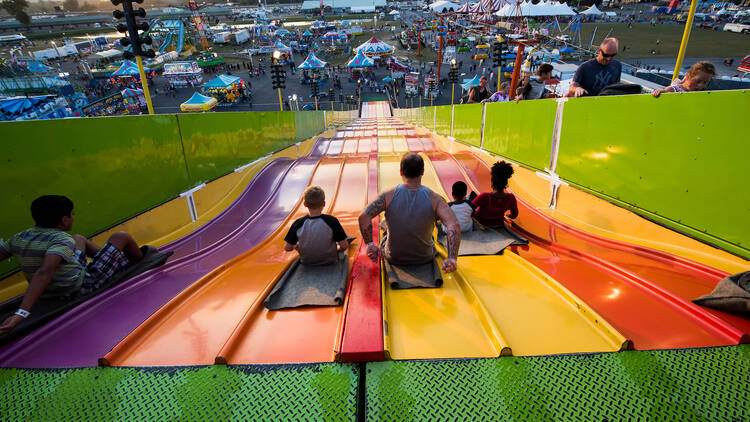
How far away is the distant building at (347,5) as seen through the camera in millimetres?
121438

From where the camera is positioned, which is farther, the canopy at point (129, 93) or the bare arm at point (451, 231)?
the canopy at point (129, 93)

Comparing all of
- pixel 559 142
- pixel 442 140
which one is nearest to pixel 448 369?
pixel 559 142

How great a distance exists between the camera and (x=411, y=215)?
123 inches

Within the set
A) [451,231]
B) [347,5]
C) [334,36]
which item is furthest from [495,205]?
[347,5]

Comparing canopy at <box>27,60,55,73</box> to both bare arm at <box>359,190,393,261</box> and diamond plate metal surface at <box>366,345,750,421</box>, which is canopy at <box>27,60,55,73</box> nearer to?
bare arm at <box>359,190,393,261</box>

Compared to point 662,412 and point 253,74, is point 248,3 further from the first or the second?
point 662,412

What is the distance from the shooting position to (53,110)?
25.8 m

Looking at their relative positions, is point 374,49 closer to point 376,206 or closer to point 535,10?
point 535,10

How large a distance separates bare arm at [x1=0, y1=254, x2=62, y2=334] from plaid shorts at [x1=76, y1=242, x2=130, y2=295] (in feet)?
0.99

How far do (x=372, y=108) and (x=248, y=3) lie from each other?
152712 millimetres

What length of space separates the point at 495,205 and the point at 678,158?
6.25ft

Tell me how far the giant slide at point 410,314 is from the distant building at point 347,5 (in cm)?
13943

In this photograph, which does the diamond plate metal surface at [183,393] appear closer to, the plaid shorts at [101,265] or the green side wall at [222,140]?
the plaid shorts at [101,265]

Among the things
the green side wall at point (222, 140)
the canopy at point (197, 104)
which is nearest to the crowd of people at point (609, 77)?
the green side wall at point (222, 140)
